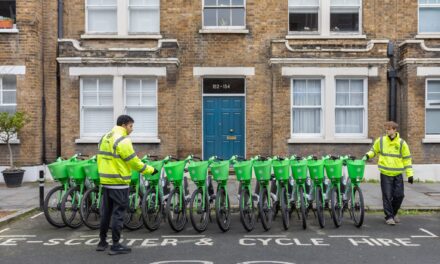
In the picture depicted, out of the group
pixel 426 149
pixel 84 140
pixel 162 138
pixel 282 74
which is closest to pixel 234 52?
pixel 282 74

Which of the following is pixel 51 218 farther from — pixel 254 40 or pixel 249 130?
pixel 254 40

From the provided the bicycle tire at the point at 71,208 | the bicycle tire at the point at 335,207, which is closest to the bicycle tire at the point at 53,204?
the bicycle tire at the point at 71,208

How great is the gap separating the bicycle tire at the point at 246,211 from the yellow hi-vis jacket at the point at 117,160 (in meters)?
1.93

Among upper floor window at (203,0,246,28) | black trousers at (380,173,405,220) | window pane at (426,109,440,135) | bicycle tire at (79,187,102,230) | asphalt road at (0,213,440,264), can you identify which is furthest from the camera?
upper floor window at (203,0,246,28)

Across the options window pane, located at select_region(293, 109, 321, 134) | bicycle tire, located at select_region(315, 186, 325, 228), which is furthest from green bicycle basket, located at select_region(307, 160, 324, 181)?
window pane, located at select_region(293, 109, 321, 134)

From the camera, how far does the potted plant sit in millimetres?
13734

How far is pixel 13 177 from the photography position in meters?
13.9

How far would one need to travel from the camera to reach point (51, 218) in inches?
345

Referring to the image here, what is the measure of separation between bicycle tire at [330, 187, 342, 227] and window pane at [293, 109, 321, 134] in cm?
693

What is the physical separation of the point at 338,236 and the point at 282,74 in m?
8.17

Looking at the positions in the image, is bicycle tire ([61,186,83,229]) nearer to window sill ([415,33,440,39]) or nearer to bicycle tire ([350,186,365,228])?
bicycle tire ([350,186,365,228])

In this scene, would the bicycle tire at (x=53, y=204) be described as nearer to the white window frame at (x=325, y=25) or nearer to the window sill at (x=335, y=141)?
the window sill at (x=335, y=141)

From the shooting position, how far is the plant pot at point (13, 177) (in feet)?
45.5

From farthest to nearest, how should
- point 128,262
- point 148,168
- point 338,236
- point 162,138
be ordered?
point 162,138, point 338,236, point 148,168, point 128,262
